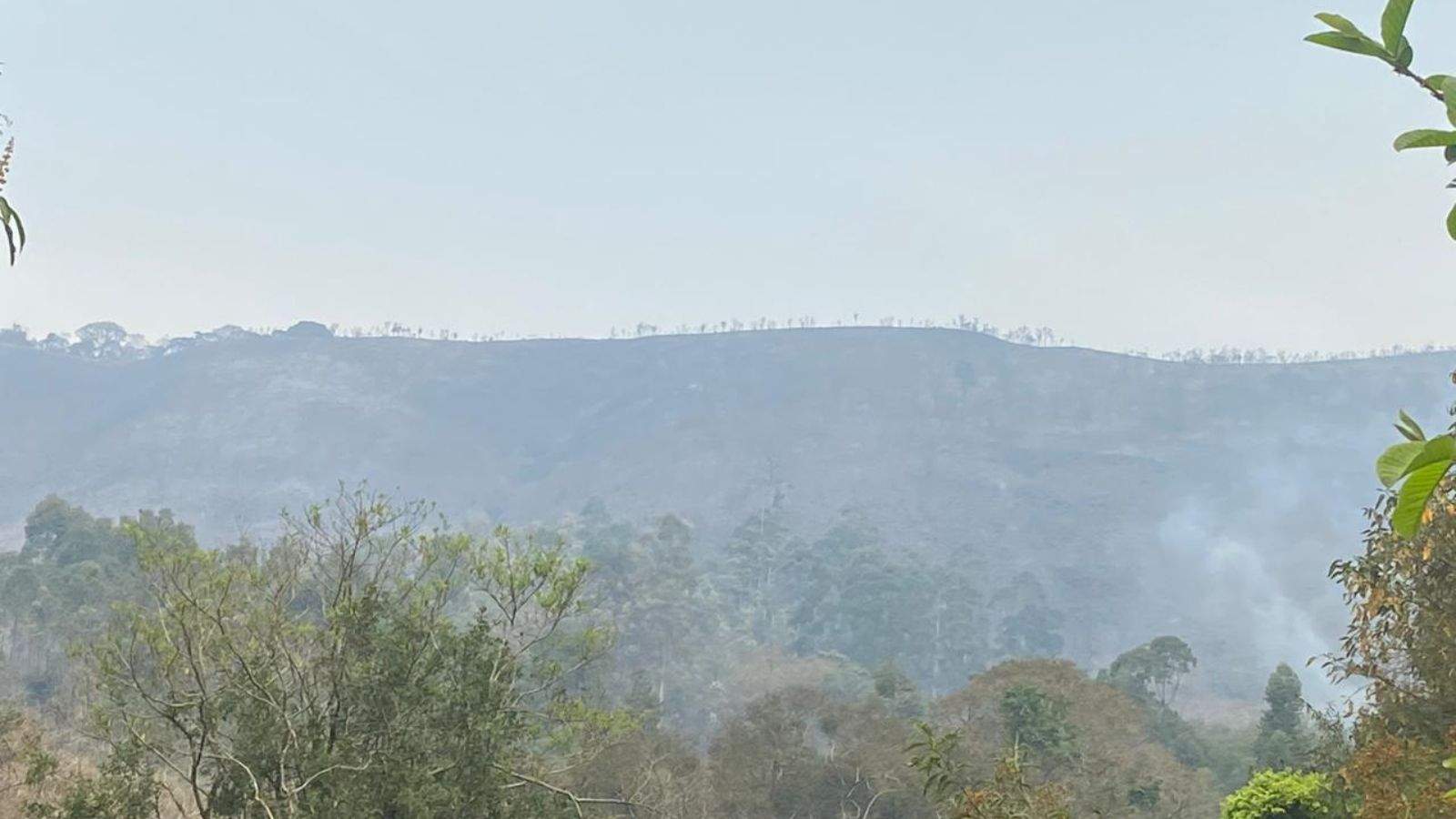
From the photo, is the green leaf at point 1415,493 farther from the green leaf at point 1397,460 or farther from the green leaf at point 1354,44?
the green leaf at point 1354,44

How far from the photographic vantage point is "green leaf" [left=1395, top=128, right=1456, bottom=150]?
876 millimetres

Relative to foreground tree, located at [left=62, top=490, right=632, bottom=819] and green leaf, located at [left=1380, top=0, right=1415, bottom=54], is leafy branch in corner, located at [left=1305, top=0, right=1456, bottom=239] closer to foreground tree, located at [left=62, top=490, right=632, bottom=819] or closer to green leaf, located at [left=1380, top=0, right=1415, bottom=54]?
green leaf, located at [left=1380, top=0, right=1415, bottom=54]

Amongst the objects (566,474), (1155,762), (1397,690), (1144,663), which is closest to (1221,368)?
(566,474)

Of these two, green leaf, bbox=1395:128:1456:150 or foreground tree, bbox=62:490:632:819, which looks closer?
green leaf, bbox=1395:128:1456:150

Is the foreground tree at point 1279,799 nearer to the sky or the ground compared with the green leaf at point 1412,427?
nearer to the ground

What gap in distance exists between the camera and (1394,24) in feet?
2.86

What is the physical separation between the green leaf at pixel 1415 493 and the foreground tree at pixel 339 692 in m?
6.21

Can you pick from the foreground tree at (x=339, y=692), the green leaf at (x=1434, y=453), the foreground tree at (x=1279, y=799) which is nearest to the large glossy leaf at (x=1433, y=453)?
the green leaf at (x=1434, y=453)

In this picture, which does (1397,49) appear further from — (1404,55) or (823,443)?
(823,443)

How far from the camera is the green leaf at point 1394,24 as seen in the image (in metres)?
0.86

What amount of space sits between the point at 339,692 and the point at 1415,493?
7158 millimetres

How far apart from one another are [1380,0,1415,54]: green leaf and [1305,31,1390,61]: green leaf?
0.05 feet

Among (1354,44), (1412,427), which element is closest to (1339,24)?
(1354,44)

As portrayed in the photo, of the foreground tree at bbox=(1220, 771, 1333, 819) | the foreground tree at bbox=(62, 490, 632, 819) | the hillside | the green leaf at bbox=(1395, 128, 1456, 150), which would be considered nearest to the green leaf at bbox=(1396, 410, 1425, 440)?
the green leaf at bbox=(1395, 128, 1456, 150)
